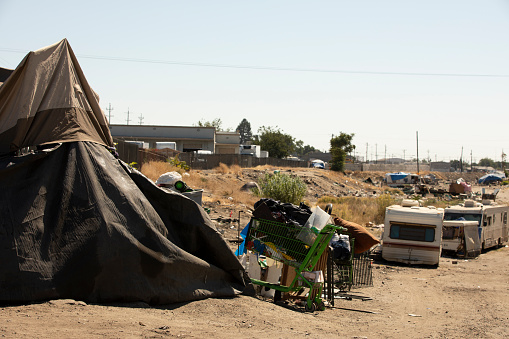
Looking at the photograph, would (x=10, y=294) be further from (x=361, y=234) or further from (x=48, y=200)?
(x=361, y=234)

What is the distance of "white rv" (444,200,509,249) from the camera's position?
20406mm

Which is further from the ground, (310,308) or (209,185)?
(209,185)

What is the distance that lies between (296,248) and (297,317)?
1.29m

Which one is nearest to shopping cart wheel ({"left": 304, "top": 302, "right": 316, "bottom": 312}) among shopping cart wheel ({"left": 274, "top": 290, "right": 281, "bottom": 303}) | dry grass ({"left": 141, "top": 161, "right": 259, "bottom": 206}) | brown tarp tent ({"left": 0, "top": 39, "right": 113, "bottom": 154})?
shopping cart wheel ({"left": 274, "top": 290, "right": 281, "bottom": 303})

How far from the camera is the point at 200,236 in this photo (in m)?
7.02

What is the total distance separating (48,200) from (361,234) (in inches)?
262

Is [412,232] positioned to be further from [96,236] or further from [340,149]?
[340,149]

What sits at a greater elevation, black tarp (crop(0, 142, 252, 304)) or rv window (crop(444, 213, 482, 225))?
black tarp (crop(0, 142, 252, 304))

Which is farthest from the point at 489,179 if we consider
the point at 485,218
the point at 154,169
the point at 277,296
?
the point at 277,296

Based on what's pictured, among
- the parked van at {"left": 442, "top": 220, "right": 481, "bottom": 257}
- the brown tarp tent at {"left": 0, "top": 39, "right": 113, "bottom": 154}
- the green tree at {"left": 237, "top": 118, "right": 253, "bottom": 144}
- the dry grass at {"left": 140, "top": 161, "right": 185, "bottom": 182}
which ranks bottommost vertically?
the parked van at {"left": 442, "top": 220, "right": 481, "bottom": 257}

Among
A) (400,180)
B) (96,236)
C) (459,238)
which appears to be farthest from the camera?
(400,180)

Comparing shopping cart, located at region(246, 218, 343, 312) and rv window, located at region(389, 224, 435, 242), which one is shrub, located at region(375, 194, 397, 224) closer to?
rv window, located at region(389, 224, 435, 242)

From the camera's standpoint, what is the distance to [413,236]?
16.4 metres

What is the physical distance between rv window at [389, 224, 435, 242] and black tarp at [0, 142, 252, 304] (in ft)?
34.7
